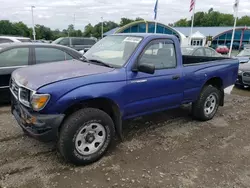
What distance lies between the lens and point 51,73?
10.6 ft

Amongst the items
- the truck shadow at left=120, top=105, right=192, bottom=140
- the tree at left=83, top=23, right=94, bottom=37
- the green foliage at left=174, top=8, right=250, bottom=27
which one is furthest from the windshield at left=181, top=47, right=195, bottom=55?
the green foliage at left=174, top=8, right=250, bottom=27

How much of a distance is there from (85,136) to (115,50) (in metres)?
1.59

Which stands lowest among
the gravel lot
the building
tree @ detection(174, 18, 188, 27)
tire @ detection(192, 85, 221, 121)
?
the gravel lot

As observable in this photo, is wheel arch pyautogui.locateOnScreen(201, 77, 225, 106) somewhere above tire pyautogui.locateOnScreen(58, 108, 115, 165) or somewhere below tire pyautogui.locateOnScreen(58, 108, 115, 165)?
above

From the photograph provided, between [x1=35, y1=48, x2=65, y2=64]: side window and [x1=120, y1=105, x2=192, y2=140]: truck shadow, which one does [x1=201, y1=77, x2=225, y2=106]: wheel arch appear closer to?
[x1=120, y1=105, x2=192, y2=140]: truck shadow

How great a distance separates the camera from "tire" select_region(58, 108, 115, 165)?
304 cm

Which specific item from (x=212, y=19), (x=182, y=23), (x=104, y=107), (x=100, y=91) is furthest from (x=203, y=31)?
(x=182, y=23)

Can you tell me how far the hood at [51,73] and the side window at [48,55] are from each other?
2.43m

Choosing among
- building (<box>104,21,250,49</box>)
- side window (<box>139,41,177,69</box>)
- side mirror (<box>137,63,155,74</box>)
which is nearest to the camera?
side mirror (<box>137,63,155,74</box>)

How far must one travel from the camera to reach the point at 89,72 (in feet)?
10.8

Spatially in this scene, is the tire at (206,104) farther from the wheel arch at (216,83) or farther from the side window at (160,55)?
the side window at (160,55)

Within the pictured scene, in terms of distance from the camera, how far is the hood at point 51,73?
3.00 m

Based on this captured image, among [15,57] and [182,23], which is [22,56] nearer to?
[15,57]

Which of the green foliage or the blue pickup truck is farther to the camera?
the green foliage
